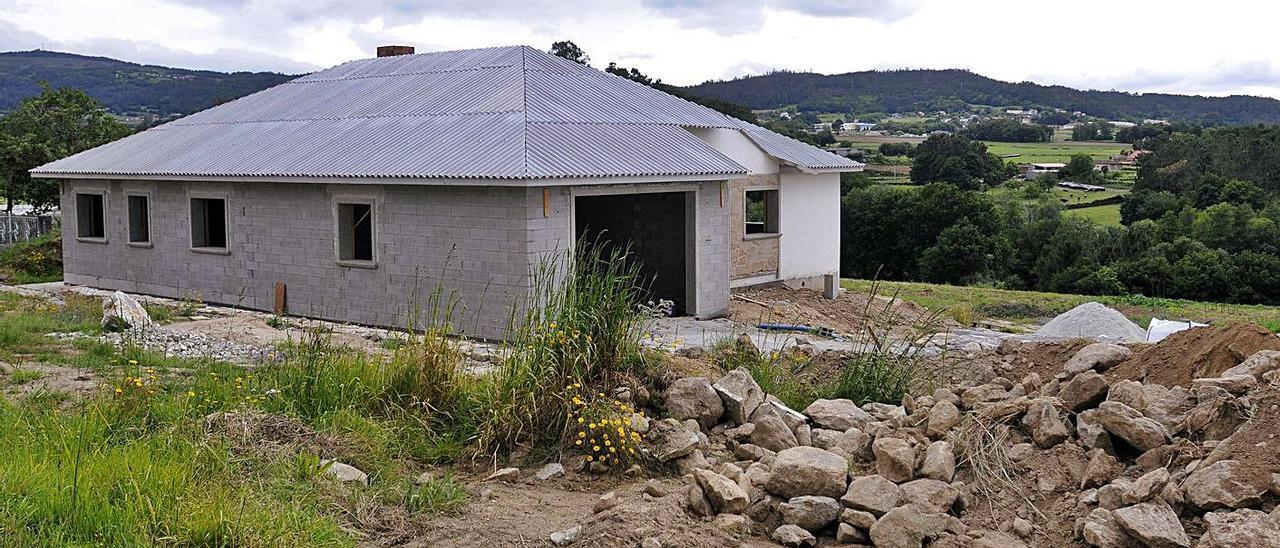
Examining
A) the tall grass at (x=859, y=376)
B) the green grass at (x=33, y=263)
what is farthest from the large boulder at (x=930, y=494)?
the green grass at (x=33, y=263)

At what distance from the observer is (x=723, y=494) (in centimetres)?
688

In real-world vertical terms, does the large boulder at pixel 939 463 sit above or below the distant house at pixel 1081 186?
below

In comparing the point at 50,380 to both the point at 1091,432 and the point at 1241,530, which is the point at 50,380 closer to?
the point at 1091,432

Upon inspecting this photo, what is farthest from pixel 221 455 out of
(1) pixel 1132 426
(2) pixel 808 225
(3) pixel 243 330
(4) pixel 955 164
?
(4) pixel 955 164

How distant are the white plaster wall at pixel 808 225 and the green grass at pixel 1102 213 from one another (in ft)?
109

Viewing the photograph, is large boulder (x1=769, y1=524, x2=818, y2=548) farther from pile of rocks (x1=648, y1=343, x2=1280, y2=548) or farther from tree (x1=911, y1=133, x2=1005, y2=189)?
tree (x1=911, y1=133, x2=1005, y2=189)

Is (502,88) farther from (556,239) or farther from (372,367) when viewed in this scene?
(372,367)

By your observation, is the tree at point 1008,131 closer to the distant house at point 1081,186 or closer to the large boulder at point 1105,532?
the distant house at point 1081,186

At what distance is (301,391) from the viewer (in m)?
8.45

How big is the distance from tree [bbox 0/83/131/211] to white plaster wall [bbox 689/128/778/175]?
2132cm

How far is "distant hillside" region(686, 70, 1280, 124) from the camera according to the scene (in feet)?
309

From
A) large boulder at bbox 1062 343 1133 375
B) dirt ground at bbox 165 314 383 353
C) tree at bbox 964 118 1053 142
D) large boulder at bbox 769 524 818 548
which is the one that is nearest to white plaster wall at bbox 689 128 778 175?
dirt ground at bbox 165 314 383 353

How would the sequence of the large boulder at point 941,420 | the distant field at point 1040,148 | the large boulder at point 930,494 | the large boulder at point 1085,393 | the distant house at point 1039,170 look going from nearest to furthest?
the large boulder at point 930,494, the large boulder at point 941,420, the large boulder at point 1085,393, the distant house at point 1039,170, the distant field at point 1040,148

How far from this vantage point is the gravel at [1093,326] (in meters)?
16.6
